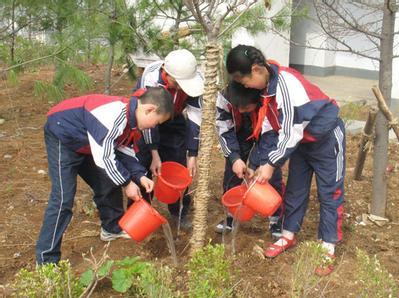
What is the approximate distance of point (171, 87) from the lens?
2963mm

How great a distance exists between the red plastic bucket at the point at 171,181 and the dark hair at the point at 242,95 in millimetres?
480

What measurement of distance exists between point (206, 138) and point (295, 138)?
43 cm

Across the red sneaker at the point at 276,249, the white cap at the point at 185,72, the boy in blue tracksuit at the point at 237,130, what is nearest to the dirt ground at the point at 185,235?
the red sneaker at the point at 276,249

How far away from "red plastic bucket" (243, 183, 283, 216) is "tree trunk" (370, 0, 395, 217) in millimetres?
1121

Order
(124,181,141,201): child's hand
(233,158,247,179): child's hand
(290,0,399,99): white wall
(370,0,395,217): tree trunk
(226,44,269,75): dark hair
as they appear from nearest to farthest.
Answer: (226,44,269,75): dark hair, (124,181,141,201): child's hand, (233,158,247,179): child's hand, (370,0,395,217): tree trunk, (290,0,399,99): white wall

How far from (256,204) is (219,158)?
87.1 inches

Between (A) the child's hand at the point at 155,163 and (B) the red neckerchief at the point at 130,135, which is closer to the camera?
(B) the red neckerchief at the point at 130,135

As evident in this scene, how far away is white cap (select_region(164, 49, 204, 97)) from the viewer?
9.11ft

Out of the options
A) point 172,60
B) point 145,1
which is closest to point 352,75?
point 145,1

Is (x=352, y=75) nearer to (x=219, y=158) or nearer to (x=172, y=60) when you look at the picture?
(x=219, y=158)

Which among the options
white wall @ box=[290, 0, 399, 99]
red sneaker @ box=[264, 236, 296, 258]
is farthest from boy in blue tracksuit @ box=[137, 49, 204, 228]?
white wall @ box=[290, 0, 399, 99]

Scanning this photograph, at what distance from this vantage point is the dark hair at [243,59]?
8.26 ft

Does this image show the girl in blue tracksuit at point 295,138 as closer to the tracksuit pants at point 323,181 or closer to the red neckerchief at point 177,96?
the tracksuit pants at point 323,181

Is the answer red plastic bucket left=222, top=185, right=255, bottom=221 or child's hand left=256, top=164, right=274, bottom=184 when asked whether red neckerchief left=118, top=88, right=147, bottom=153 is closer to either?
red plastic bucket left=222, top=185, right=255, bottom=221
